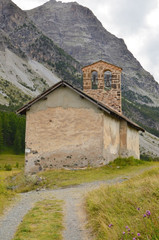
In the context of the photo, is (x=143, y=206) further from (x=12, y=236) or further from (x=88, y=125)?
(x=88, y=125)

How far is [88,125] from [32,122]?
3808 mm

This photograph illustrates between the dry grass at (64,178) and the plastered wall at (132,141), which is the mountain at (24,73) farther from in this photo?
the dry grass at (64,178)

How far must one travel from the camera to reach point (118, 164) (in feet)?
63.2

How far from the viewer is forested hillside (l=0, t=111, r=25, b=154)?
225 ft

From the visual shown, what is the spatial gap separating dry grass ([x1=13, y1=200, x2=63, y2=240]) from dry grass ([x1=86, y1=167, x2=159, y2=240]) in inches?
30.7

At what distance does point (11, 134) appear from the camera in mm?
74312

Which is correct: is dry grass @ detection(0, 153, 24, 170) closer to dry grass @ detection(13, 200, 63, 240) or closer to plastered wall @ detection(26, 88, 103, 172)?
plastered wall @ detection(26, 88, 103, 172)

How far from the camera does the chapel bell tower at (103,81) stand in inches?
912

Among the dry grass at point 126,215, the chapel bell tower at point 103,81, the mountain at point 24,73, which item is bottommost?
the dry grass at point 126,215

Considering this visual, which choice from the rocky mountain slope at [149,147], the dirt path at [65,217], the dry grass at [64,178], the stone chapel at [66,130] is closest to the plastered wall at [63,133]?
the stone chapel at [66,130]

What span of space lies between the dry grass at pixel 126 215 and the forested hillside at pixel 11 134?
62137mm

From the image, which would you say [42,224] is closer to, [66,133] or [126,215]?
[126,215]

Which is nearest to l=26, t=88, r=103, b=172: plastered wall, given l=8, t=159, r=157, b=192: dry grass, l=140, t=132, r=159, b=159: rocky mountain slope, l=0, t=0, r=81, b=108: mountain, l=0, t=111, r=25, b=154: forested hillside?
l=8, t=159, r=157, b=192: dry grass

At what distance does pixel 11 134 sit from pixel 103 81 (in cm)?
5526
